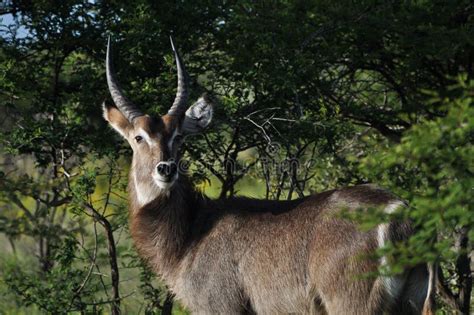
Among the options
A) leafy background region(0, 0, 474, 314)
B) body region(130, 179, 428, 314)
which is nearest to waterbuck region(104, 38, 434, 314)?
body region(130, 179, 428, 314)

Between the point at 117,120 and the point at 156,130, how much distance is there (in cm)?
69

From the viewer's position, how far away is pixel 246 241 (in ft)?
24.1

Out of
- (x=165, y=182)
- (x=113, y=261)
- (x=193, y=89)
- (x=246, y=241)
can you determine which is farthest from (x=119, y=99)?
(x=246, y=241)

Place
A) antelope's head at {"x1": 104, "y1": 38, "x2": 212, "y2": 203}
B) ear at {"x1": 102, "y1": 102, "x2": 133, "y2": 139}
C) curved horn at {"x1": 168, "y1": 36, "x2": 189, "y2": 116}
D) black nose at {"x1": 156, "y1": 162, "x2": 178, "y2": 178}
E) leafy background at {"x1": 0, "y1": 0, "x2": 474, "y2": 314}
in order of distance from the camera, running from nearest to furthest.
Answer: black nose at {"x1": 156, "y1": 162, "x2": 178, "y2": 178} → antelope's head at {"x1": 104, "y1": 38, "x2": 212, "y2": 203} → curved horn at {"x1": 168, "y1": 36, "x2": 189, "y2": 116} → ear at {"x1": 102, "y1": 102, "x2": 133, "y2": 139} → leafy background at {"x1": 0, "y1": 0, "x2": 474, "y2": 314}

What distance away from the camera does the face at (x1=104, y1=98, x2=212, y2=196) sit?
7.64m

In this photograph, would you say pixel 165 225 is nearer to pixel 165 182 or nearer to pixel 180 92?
pixel 165 182

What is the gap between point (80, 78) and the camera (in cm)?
914

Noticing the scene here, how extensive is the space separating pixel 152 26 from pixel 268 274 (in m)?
3.18

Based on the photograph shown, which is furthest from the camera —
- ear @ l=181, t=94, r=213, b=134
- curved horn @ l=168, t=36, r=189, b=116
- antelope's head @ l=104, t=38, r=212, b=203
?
ear @ l=181, t=94, r=213, b=134

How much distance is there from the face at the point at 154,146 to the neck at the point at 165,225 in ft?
0.53

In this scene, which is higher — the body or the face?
the face

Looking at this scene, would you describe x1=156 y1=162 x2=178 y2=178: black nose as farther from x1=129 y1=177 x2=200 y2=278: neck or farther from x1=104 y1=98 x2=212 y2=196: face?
x1=129 y1=177 x2=200 y2=278: neck

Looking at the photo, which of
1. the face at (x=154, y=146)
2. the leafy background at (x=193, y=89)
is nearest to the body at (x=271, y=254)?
the face at (x=154, y=146)

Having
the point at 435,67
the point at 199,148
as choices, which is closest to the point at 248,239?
the point at 199,148
